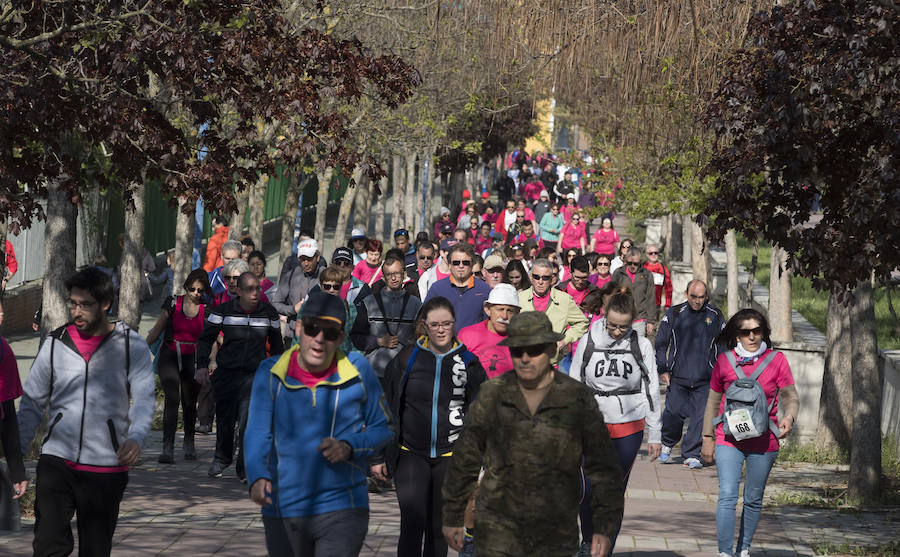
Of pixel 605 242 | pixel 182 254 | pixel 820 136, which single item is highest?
pixel 605 242

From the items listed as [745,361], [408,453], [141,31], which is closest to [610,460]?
[408,453]

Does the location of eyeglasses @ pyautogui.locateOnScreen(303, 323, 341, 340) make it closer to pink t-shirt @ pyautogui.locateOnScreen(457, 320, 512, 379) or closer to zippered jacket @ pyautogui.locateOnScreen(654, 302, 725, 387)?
pink t-shirt @ pyautogui.locateOnScreen(457, 320, 512, 379)

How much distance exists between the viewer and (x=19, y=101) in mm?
8672

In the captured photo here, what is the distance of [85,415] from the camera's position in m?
6.12

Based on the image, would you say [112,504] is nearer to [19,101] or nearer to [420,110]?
[19,101]

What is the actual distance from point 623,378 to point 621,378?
0.01 meters

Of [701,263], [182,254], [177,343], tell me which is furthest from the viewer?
[701,263]

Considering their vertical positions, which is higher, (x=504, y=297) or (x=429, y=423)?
(x=504, y=297)

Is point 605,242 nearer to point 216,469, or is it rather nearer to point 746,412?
point 216,469

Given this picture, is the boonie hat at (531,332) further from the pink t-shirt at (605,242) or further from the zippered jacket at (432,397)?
the pink t-shirt at (605,242)

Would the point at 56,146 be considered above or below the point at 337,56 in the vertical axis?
below

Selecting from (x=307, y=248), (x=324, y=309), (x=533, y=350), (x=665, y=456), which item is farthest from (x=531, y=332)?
(x=665, y=456)

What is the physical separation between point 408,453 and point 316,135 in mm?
4336

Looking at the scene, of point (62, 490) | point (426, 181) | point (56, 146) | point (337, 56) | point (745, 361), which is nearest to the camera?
point (62, 490)
